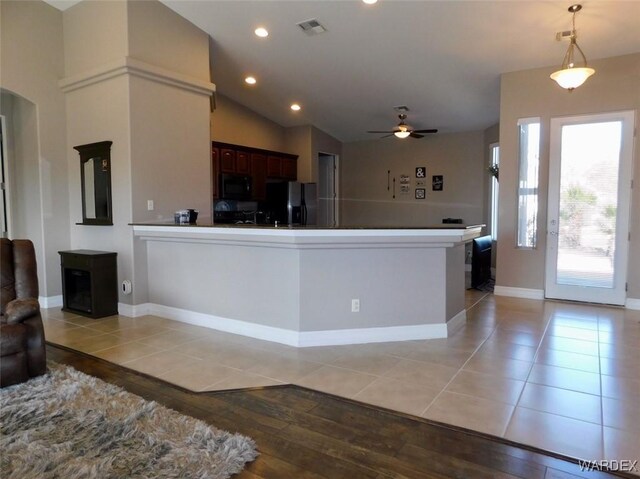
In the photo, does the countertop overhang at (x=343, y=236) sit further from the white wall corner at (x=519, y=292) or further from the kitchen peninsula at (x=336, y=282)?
the white wall corner at (x=519, y=292)

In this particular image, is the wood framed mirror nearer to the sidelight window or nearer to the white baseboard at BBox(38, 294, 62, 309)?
the white baseboard at BBox(38, 294, 62, 309)

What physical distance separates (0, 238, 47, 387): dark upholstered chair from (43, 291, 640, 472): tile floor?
23.8 inches

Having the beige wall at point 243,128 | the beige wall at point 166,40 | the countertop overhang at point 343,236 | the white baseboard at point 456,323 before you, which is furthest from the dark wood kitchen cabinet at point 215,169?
the white baseboard at point 456,323

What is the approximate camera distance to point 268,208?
816 centimetres

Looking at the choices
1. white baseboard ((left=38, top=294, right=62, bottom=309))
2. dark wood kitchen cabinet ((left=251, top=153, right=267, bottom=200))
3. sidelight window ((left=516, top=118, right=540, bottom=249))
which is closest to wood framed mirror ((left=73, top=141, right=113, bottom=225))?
white baseboard ((left=38, top=294, right=62, bottom=309))

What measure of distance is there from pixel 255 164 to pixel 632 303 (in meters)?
6.12

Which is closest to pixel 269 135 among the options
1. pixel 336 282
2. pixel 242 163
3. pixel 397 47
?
pixel 242 163

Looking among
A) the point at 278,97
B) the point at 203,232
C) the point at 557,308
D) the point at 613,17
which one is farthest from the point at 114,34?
the point at 557,308

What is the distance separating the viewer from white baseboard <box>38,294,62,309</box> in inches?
201

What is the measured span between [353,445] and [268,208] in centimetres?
640

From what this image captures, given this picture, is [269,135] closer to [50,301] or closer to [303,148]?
[303,148]

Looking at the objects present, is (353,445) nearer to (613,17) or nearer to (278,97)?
(613,17)

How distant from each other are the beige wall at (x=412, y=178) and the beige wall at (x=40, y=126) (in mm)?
5930

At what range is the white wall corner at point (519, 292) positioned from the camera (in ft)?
18.1
